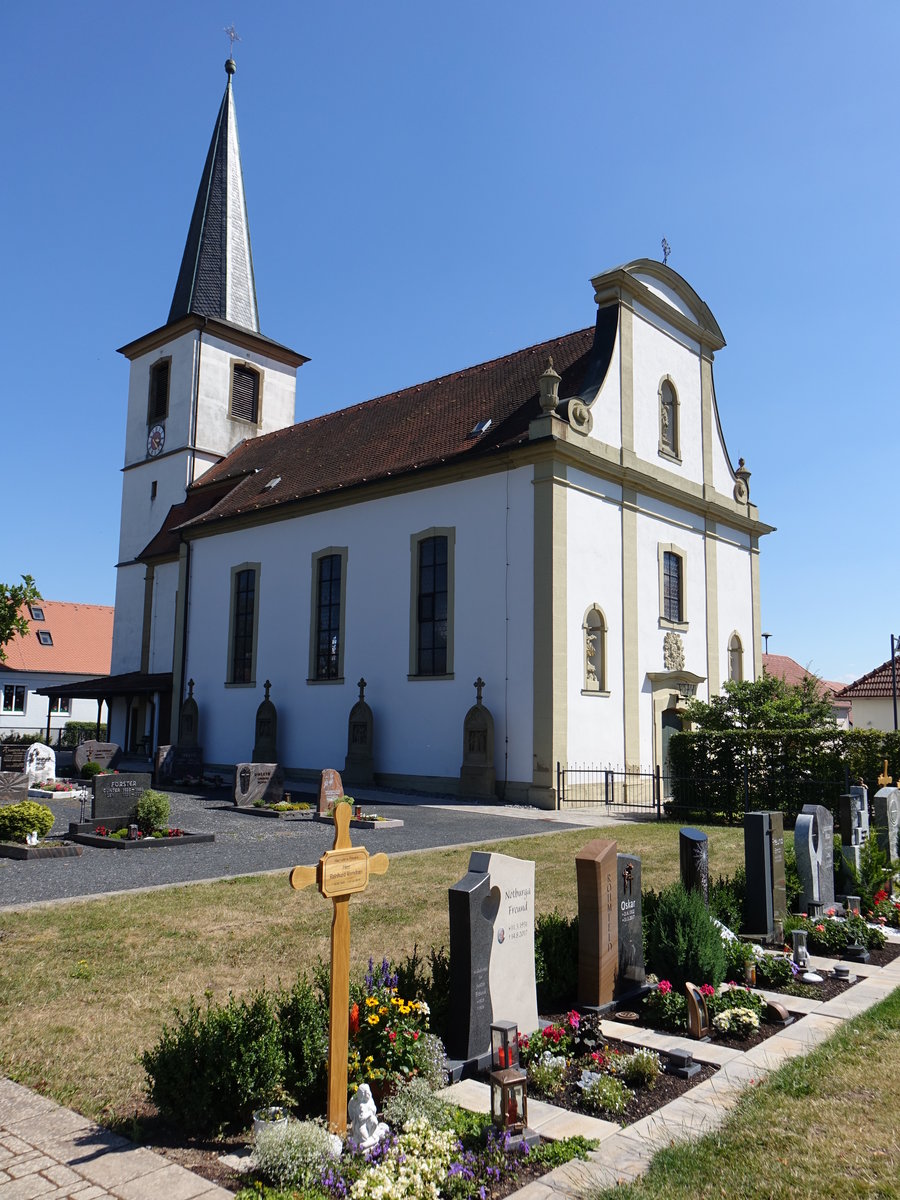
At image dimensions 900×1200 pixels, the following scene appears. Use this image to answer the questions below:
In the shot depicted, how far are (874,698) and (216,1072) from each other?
37968mm

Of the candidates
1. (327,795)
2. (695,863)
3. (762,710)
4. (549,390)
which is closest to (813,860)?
(695,863)

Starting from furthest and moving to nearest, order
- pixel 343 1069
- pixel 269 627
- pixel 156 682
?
1. pixel 156 682
2. pixel 269 627
3. pixel 343 1069

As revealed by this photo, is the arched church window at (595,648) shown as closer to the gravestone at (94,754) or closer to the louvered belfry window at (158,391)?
the gravestone at (94,754)


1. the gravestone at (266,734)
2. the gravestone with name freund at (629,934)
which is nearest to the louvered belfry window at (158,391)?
the gravestone at (266,734)

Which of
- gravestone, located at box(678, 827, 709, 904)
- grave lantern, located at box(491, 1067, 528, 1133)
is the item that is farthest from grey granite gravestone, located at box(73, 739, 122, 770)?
grave lantern, located at box(491, 1067, 528, 1133)

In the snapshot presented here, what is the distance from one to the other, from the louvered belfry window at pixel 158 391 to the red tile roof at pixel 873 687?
94.5 ft

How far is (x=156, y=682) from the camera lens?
30.8 metres

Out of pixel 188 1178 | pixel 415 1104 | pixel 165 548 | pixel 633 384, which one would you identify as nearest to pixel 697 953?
pixel 415 1104

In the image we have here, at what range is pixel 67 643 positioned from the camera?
52219 mm

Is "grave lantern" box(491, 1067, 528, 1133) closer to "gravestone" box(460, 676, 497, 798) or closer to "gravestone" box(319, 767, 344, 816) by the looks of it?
"gravestone" box(319, 767, 344, 816)

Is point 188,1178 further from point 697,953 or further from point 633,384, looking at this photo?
point 633,384

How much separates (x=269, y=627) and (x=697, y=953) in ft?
70.5

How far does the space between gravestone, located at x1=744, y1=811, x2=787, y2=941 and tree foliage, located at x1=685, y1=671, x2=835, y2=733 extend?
38.2ft

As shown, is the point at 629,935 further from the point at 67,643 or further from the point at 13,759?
the point at 67,643
